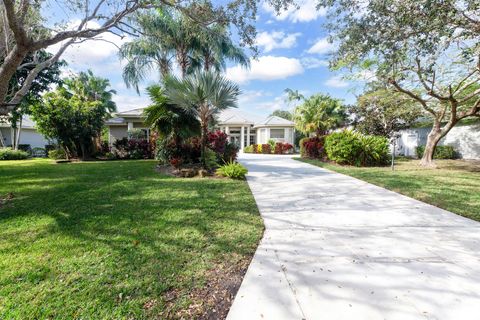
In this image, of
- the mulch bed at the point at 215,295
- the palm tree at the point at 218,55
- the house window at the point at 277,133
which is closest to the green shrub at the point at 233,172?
the mulch bed at the point at 215,295

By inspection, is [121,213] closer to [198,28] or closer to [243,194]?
[243,194]

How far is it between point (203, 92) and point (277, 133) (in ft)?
59.3

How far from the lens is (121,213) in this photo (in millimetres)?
4656

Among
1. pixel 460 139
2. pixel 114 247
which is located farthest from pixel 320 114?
pixel 114 247

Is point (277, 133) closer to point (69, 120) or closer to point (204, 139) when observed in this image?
point (204, 139)

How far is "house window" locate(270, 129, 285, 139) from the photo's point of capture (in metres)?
25.5

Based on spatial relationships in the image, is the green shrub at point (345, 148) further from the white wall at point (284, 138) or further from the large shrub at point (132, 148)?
the white wall at point (284, 138)

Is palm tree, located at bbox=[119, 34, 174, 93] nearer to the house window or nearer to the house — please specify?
the house

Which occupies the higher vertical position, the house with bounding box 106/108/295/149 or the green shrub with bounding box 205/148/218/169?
the house with bounding box 106/108/295/149

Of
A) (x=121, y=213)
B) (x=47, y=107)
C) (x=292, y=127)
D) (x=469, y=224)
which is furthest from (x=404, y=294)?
(x=292, y=127)

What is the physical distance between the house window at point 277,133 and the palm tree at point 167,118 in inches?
655

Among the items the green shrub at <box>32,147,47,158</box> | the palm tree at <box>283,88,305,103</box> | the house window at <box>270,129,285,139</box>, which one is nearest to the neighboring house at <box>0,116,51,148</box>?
the green shrub at <box>32,147,47,158</box>

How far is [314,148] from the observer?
15938 mm

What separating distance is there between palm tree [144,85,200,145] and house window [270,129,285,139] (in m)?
16.6
